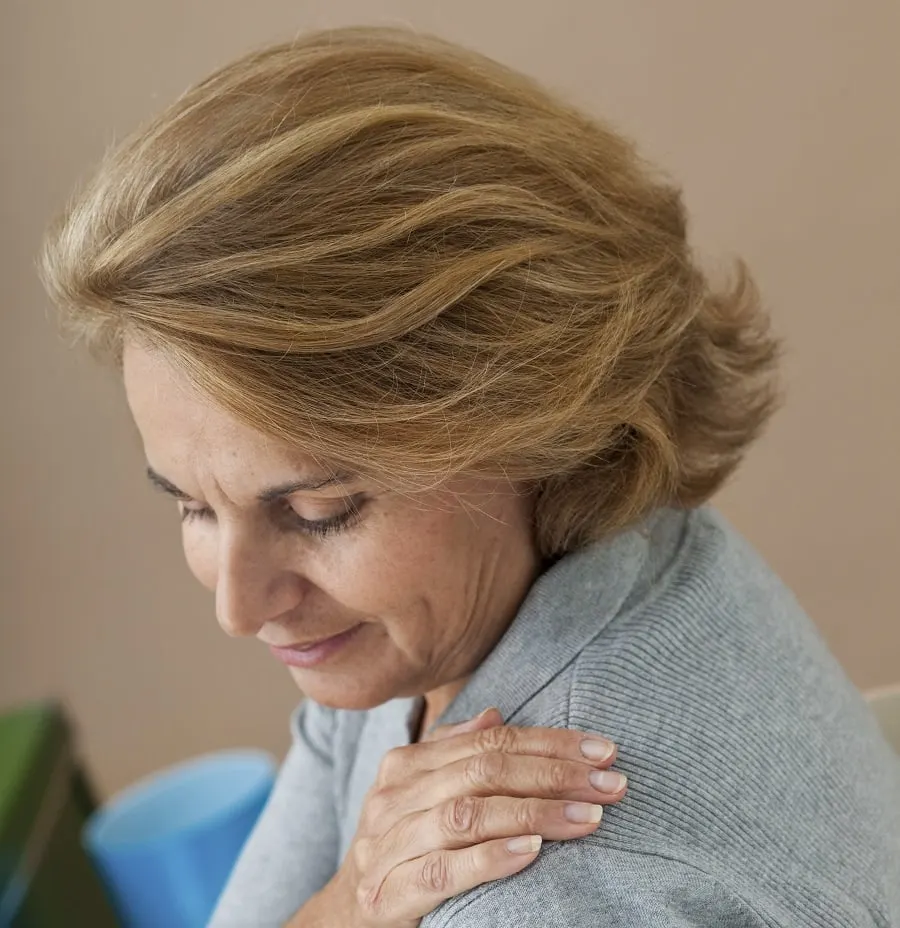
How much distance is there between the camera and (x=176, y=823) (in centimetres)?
182

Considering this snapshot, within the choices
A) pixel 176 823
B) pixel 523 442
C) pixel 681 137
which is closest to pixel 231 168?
pixel 523 442

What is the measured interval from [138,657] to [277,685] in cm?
28

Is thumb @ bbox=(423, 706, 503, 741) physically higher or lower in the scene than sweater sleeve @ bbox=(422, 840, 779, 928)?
higher

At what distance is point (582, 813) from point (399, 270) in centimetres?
39

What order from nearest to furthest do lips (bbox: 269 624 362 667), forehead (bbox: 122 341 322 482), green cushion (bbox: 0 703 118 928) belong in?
1. forehead (bbox: 122 341 322 482)
2. lips (bbox: 269 624 362 667)
3. green cushion (bbox: 0 703 118 928)

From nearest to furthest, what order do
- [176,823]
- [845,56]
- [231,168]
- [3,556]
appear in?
[231,168] → [845,56] → [176,823] → [3,556]

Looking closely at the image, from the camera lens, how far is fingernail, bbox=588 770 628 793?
0.67 metres

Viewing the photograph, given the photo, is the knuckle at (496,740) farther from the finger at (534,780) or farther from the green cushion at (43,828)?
the green cushion at (43,828)

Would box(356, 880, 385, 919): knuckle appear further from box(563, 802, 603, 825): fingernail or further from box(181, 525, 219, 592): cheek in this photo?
box(181, 525, 219, 592): cheek

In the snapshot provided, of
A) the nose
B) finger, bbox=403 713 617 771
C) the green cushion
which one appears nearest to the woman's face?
the nose

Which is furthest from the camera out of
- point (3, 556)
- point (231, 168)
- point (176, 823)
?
point (3, 556)

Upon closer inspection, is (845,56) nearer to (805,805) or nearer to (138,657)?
(805,805)

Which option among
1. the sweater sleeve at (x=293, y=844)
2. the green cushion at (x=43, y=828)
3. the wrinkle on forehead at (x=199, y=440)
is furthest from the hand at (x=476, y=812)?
the green cushion at (x=43, y=828)

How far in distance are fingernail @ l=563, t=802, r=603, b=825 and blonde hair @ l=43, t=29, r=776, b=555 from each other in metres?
0.25
